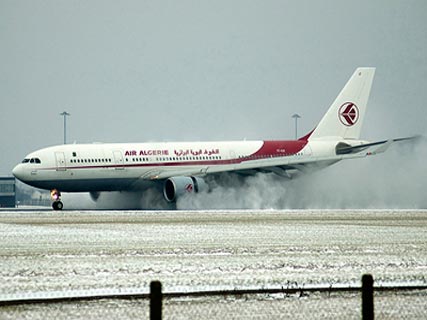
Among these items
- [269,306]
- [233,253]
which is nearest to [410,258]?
[233,253]

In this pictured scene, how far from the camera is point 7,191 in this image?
359 feet

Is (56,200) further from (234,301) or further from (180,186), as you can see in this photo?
(234,301)

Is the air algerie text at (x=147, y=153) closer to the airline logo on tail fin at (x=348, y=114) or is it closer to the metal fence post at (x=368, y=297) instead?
the airline logo on tail fin at (x=348, y=114)

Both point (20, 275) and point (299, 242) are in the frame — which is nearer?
point (20, 275)

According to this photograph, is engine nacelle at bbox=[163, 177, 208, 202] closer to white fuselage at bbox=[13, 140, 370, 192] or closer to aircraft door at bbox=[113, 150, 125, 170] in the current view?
white fuselage at bbox=[13, 140, 370, 192]

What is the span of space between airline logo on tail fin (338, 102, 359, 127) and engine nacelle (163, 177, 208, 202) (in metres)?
14.2

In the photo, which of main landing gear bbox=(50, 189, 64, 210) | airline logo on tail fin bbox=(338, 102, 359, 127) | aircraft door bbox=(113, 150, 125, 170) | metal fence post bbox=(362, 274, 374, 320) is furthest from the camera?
airline logo on tail fin bbox=(338, 102, 359, 127)

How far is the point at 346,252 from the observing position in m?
29.6

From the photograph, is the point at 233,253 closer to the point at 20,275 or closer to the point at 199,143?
the point at 20,275

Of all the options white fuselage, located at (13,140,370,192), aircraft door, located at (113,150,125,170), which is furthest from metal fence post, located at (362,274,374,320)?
aircraft door, located at (113,150,125,170)

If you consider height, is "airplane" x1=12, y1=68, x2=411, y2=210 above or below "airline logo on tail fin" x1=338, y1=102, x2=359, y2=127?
below

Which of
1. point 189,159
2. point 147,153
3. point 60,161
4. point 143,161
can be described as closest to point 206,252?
point 60,161

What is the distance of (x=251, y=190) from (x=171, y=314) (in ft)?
163

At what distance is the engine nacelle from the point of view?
62.2m
